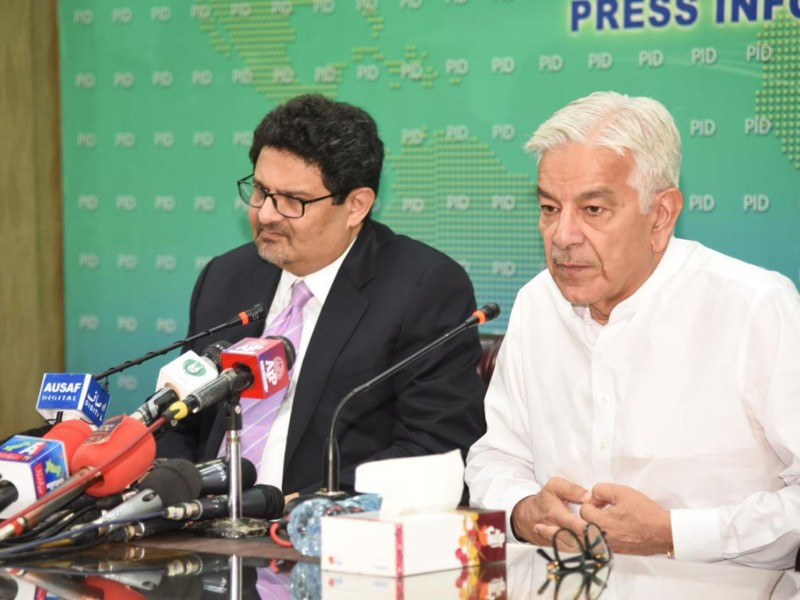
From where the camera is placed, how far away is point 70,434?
7.64 ft

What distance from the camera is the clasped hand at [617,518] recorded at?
7.83ft

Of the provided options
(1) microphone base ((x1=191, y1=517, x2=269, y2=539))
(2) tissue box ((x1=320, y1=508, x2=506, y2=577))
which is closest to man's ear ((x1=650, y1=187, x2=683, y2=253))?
(2) tissue box ((x1=320, y1=508, x2=506, y2=577))

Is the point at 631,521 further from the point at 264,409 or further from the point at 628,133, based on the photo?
the point at 264,409

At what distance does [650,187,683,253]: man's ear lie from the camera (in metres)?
2.59

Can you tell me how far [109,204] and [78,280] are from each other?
374 millimetres

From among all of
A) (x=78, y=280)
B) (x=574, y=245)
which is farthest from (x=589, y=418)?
(x=78, y=280)

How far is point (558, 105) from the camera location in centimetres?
425

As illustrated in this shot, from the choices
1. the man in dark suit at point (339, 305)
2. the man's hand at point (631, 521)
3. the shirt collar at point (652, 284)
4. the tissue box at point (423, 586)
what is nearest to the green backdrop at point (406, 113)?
the man in dark suit at point (339, 305)

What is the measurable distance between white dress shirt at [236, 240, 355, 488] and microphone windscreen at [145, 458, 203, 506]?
830 mm

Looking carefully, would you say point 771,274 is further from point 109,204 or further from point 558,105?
point 109,204

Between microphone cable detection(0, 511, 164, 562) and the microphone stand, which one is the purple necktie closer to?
the microphone stand

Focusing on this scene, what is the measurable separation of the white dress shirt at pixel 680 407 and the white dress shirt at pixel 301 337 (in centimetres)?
62

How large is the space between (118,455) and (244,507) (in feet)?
1.07

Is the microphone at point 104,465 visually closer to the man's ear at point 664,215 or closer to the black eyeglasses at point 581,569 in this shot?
the black eyeglasses at point 581,569
